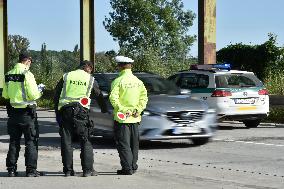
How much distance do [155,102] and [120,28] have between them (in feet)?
232

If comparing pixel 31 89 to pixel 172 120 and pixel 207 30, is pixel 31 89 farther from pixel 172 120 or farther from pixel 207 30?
pixel 207 30

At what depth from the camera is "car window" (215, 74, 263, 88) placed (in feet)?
64.4

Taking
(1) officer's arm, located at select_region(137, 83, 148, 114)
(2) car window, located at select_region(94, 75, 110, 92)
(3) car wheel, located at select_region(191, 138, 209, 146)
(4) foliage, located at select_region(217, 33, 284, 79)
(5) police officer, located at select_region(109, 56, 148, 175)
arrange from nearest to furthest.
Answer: (5) police officer, located at select_region(109, 56, 148, 175)
(1) officer's arm, located at select_region(137, 83, 148, 114)
(3) car wheel, located at select_region(191, 138, 209, 146)
(2) car window, located at select_region(94, 75, 110, 92)
(4) foliage, located at select_region(217, 33, 284, 79)

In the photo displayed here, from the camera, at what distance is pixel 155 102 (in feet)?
48.9

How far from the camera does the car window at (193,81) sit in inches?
784

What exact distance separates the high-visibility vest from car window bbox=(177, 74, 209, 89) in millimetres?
9226

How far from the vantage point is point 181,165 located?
39.4 ft

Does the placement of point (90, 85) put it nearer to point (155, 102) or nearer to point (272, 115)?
point (155, 102)

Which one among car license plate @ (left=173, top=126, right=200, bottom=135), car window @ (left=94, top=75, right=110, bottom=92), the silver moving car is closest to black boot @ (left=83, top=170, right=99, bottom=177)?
the silver moving car

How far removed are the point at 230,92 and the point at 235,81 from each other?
17.8 inches

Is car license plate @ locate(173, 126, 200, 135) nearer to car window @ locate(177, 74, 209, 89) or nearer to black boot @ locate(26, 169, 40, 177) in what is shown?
black boot @ locate(26, 169, 40, 177)

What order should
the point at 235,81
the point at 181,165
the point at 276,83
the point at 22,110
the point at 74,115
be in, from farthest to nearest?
the point at 276,83 < the point at 235,81 < the point at 181,165 < the point at 22,110 < the point at 74,115

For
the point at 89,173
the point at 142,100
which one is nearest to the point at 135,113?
the point at 142,100

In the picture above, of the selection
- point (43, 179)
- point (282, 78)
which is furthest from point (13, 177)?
point (282, 78)
